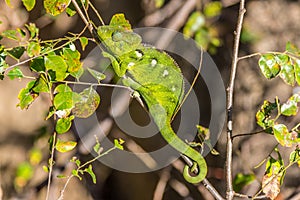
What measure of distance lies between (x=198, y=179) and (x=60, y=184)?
1.31 metres

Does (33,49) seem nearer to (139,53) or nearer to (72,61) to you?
(72,61)

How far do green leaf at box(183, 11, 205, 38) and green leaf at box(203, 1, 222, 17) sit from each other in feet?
0.10

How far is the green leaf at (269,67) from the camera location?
0.99 m

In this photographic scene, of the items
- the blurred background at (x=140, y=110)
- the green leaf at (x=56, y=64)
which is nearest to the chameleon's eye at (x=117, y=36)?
the green leaf at (x=56, y=64)

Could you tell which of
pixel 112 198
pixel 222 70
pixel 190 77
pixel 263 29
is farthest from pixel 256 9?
pixel 112 198

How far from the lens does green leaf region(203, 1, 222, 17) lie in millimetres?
1869

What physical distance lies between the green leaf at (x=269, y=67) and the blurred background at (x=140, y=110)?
27.1 inches

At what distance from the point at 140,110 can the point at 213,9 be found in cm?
64

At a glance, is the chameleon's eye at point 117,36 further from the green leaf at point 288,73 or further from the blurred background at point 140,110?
the blurred background at point 140,110

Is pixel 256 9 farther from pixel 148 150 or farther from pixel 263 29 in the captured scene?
pixel 148 150

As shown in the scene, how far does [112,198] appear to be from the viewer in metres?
2.77

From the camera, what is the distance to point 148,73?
3.39ft

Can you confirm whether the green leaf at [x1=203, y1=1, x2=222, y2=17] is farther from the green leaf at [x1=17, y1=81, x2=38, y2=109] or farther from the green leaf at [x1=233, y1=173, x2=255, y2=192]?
the green leaf at [x1=17, y1=81, x2=38, y2=109]

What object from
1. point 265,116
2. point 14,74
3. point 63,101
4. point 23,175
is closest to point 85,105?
point 63,101
